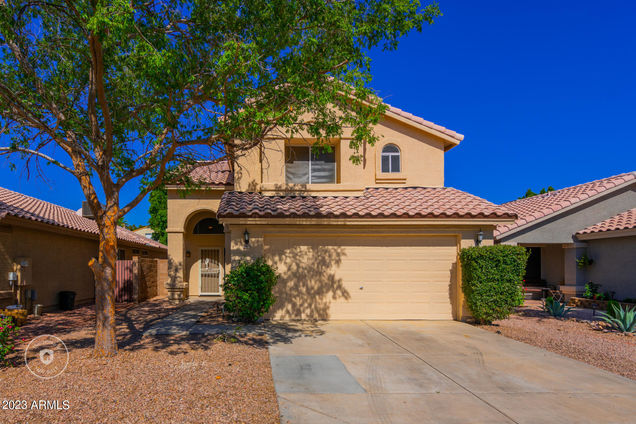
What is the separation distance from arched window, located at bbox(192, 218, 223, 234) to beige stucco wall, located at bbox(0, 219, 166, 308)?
4.42 meters

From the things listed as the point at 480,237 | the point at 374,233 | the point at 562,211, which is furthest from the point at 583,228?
the point at 374,233

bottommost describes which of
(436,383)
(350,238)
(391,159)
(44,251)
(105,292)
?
(436,383)

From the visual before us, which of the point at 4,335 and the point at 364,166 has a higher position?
the point at 364,166

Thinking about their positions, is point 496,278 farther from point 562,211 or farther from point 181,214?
point 181,214

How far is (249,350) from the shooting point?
7711 millimetres

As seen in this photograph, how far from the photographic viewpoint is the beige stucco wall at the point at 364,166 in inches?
496

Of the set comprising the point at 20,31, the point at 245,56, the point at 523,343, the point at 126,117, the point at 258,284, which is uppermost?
the point at 20,31

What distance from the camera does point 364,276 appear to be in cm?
1141

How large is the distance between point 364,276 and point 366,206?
2.08m

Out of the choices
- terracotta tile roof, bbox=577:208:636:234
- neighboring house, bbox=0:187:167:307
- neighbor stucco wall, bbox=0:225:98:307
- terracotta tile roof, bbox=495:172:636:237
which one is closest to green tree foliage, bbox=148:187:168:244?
neighboring house, bbox=0:187:167:307

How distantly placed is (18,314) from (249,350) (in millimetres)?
6923

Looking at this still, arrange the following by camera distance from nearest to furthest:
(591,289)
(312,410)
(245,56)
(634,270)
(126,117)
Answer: (312,410)
(245,56)
(126,117)
(634,270)
(591,289)

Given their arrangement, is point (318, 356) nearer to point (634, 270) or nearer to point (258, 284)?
point (258, 284)

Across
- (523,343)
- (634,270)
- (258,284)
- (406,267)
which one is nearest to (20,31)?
(258,284)
